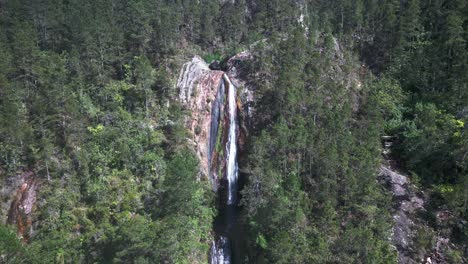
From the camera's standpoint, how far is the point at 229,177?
46.5m

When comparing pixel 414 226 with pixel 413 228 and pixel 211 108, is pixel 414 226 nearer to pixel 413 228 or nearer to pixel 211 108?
pixel 413 228

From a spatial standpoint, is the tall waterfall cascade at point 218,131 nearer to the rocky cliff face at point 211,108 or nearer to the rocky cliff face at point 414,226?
the rocky cliff face at point 211,108

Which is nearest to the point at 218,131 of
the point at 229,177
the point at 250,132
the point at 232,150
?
the point at 232,150

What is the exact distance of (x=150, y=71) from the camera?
47406mm

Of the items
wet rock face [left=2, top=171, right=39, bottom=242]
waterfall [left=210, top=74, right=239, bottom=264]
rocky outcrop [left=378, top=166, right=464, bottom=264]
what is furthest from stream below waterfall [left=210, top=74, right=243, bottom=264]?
wet rock face [left=2, top=171, right=39, bottom=242]

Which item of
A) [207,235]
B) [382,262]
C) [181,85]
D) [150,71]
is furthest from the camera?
[181,85]

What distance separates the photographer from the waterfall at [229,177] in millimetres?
41844

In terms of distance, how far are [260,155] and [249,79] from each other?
15224 millimetres

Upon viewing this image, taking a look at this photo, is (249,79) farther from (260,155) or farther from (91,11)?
(91,11)

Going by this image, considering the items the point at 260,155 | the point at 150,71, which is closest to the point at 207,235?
the point at 260,155

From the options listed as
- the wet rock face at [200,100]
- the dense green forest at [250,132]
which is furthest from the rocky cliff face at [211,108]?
the dense green forest at [250,132]

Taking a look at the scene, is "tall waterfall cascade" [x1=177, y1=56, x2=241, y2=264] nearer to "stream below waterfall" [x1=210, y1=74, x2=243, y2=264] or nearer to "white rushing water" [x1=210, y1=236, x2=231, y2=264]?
"stream below waterfall" [x1=210, y1=74, x2=243, y2=264]

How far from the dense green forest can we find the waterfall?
1615 mm

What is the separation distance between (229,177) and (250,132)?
5931mm
